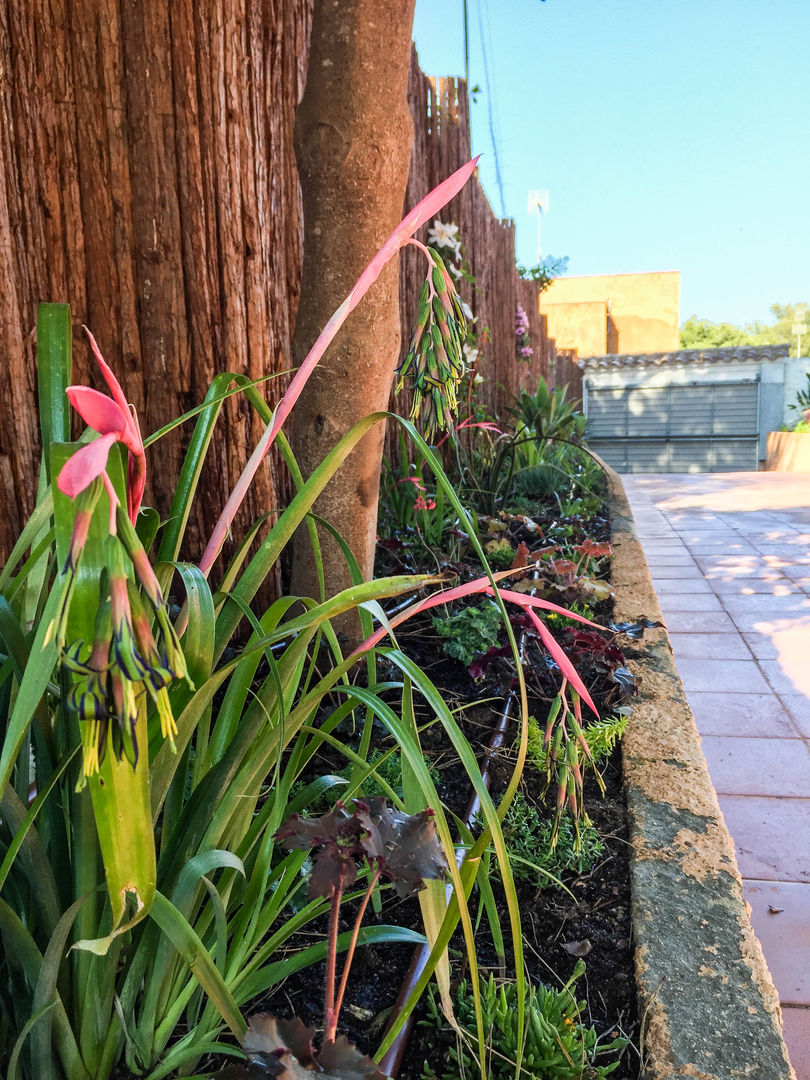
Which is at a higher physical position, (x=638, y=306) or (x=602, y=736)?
(x=638, y=306)

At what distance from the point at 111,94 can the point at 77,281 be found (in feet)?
1.34

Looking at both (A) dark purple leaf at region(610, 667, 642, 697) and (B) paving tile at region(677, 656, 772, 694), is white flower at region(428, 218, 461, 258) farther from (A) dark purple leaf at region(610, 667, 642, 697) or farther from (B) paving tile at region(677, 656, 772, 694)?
(A) dark purple leaf at region(610, 667, 642, 697)

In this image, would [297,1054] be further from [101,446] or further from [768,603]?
[768,603]

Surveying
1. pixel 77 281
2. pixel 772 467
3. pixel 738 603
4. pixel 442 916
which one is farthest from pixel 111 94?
pixel 772 467

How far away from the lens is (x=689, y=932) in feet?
3.56

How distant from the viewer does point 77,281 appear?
1.66 meters

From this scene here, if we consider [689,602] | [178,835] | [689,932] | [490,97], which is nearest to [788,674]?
Answer: [689,602]

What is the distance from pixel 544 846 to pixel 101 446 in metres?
1.16

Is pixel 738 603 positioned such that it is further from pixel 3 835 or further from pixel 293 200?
pixel 3 835

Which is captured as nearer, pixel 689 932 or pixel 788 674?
pixel 689 932

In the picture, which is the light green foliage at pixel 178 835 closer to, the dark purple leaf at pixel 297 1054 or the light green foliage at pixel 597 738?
the dark purple leaf at pixel 297 1054

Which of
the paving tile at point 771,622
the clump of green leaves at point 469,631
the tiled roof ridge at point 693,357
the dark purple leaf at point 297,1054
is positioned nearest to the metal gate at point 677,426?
the tiled roof ridge at point 693,357

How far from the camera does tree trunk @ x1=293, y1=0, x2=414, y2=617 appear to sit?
158 cm

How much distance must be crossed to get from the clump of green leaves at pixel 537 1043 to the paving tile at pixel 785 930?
0.74m
